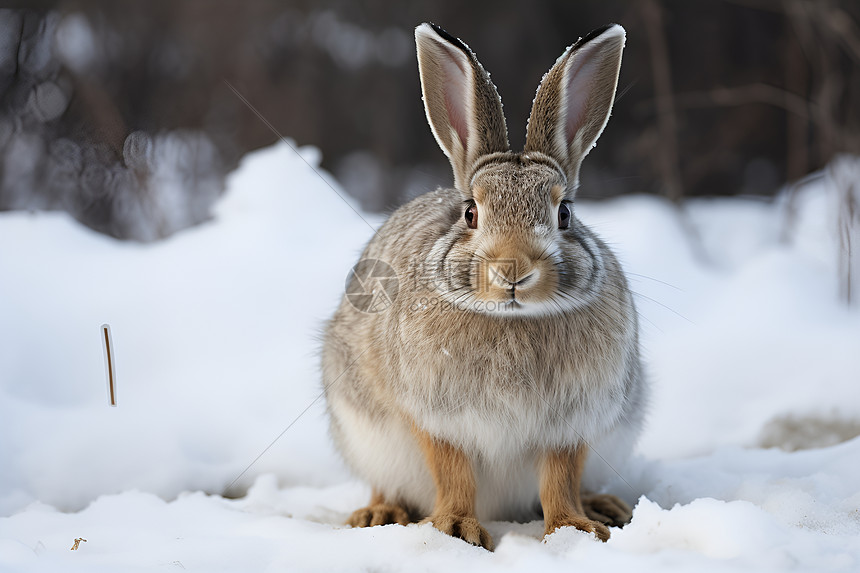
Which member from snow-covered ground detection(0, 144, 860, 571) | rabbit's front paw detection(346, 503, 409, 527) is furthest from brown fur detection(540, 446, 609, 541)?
rabbit's front paw detection(346, 503, 409, 527)

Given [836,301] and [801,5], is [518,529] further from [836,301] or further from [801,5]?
[801,5]

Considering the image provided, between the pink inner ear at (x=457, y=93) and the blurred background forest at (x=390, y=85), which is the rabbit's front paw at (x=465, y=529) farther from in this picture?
the blurred background forest at (x=390, y=85)

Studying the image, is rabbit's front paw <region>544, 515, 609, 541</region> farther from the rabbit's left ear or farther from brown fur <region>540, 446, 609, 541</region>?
the rabbit's left ear

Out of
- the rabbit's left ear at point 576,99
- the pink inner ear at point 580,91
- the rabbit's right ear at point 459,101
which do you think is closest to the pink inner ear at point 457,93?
the rabbit's right ear at point 459,101

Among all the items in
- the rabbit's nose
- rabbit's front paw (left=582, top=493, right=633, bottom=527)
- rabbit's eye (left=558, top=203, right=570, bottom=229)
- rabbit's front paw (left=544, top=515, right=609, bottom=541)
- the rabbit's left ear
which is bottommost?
rabbit's front paw (left=582, top=493, right=633, bottom=527)

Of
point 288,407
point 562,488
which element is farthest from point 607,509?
point 288,407
